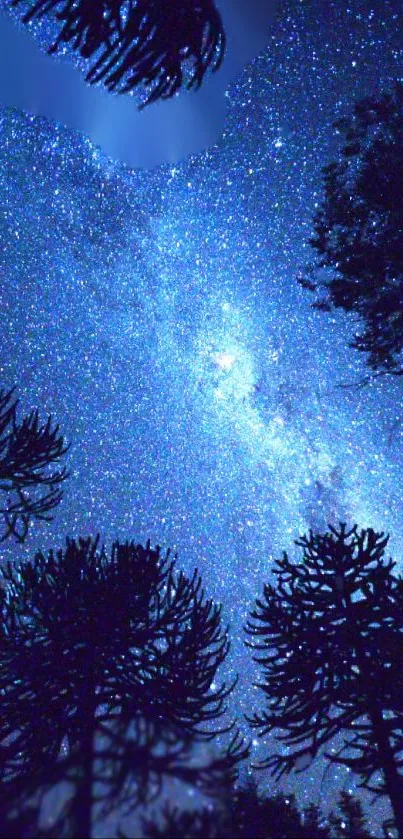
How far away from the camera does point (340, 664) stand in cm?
649

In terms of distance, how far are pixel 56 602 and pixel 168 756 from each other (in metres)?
5.82

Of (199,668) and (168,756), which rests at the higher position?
(199,668)

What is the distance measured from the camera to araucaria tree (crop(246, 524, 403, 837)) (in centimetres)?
609

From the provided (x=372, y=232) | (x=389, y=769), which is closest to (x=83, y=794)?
(x=389, y=769)

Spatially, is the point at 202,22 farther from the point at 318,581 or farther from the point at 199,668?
the point at 199,668

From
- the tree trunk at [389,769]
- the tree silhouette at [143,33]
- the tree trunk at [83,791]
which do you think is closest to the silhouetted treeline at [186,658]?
the tree trunk at [389,769]

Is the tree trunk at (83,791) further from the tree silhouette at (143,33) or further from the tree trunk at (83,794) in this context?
the tree silhouette at (143,33)

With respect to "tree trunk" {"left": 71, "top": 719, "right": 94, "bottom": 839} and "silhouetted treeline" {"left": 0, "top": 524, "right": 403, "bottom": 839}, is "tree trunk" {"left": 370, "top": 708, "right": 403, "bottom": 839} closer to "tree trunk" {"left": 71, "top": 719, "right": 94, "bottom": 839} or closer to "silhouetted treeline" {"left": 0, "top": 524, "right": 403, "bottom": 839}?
"silhouetted treeline" {"left": 0, "top": 524, "right": 403, "bottom": 839}

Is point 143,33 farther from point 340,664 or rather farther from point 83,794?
point 340,664

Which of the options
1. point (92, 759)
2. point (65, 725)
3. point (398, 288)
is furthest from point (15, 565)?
point (398, 288)

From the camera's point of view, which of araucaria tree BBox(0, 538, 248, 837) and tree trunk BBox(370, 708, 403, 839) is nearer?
tree trunk BBox(370, 708, 403, 839)

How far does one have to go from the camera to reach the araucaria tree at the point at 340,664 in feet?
20.0

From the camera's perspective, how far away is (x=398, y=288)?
362 inches

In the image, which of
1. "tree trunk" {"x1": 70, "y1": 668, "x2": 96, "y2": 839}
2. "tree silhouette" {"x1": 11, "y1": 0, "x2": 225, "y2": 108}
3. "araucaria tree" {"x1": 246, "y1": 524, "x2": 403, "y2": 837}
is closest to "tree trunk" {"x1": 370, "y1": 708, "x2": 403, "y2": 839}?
"araucaria tree" {"x1": 246, "y1": 524, "x2": 403, "y2": 837}
